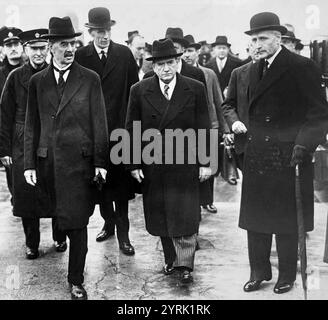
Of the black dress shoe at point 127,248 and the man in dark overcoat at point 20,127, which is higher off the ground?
the man in dark overcoat at point 20,127

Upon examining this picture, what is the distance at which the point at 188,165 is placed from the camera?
187 inches

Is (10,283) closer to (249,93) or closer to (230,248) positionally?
(230,248)

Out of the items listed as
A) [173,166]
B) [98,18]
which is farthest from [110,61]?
[173,166]

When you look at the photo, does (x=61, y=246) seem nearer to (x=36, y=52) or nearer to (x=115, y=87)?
(x=115, y=87)

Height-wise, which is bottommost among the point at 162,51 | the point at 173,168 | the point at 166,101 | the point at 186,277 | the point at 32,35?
the point at 186,277

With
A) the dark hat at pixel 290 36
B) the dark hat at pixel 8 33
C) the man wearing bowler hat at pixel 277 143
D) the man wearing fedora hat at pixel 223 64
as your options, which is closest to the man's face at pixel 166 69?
the man wearing bowler hat at pixel 277 143

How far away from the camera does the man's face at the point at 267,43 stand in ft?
14.3

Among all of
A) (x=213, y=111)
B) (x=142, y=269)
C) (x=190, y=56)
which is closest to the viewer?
(x=142, y=269)

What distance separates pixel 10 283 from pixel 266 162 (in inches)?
85.3

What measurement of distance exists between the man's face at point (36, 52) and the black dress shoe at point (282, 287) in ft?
9.00

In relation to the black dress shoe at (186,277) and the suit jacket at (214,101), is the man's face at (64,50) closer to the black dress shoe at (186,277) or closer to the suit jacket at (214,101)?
the black dress shoe at (186,277)

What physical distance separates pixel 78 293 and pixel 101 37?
2323mm

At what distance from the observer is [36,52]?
17.6 feet
